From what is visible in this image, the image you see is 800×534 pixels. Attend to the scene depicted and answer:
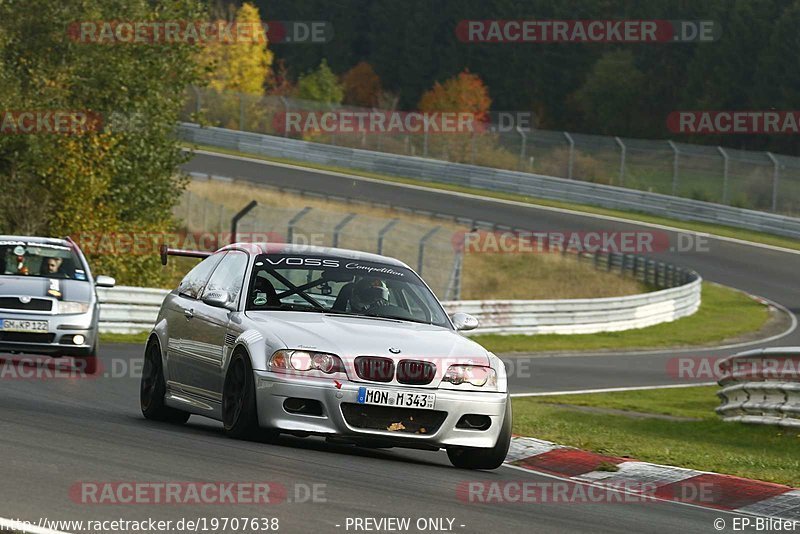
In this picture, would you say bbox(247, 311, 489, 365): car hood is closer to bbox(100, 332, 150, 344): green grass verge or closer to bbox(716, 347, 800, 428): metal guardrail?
bbox(716, 347, 800, 428): metal guardrail

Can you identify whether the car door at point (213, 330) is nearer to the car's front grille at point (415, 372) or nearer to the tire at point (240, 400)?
the tire at point (240, 400)

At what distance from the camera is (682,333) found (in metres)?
34.6

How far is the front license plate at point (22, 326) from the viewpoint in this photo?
55.2 feet

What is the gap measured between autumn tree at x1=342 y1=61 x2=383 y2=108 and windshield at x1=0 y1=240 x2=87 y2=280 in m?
80.5

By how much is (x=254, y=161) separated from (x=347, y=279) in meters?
49.3

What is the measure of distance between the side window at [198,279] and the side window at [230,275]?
142 mm

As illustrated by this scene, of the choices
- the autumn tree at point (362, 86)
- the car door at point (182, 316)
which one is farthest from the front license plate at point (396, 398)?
the autumn tree at point (362, 86)

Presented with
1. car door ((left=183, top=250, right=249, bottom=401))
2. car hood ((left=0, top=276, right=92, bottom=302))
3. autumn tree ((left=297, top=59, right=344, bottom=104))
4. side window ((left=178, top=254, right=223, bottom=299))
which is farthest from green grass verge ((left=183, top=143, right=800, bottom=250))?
car door ((left=183, top=250, right=249, bottom=401))

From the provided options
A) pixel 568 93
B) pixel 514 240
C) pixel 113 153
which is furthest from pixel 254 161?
pixel 568 93

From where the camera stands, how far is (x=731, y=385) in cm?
1748

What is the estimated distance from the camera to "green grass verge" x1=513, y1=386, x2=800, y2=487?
39.1 feet

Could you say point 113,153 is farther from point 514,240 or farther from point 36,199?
point 514,240

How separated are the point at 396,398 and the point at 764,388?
7.55m

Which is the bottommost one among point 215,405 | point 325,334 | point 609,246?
point 609,246
